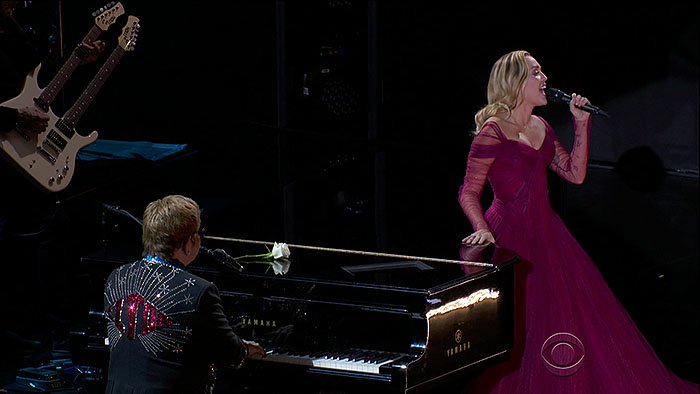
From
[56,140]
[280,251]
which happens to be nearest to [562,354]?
[280,251]

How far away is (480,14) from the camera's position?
26.5 feet

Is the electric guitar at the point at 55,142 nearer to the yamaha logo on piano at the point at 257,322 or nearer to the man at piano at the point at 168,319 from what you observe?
the yamaha logo on piano at the point at 257,322

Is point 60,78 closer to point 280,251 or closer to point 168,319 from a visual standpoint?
point 280,251

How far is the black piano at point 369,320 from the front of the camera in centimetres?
555

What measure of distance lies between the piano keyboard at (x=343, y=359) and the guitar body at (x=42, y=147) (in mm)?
1701

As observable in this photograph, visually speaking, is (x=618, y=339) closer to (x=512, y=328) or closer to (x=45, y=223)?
(x=512, y=328)

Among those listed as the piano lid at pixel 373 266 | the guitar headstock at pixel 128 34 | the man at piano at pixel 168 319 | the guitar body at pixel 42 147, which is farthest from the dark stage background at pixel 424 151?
the man at piano at pixel 168 319

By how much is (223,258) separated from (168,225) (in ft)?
2.84

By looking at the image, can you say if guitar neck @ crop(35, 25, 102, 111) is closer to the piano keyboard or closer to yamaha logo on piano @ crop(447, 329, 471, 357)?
the piano keyboard

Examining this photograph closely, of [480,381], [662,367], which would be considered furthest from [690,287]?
[480,381]

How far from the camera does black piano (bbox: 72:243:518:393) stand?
5.55 metres

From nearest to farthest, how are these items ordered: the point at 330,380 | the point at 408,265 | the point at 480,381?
the point at 330,380, the point at 408,265, the point at 480,381

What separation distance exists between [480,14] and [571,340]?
2.45 m

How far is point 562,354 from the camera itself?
20.9 feet
